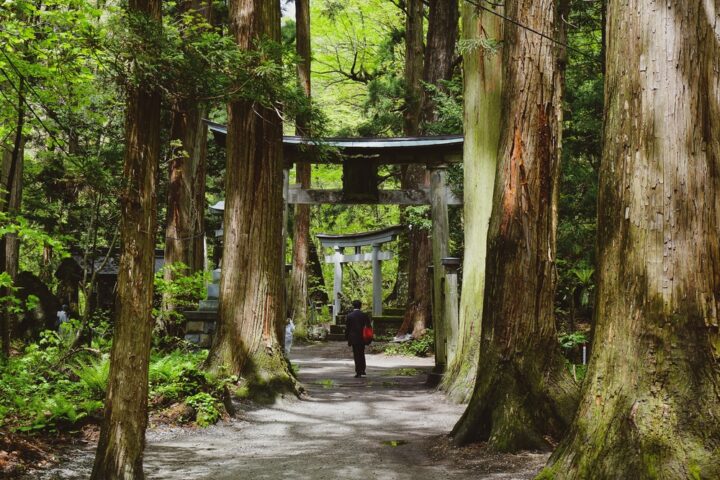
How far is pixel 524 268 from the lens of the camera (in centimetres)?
696

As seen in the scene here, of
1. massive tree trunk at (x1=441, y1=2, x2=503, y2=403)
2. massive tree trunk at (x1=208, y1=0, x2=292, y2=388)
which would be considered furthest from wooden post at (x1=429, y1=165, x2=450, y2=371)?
massive tree trunk at (x1=208, y1=0, x2=292, y2=388)

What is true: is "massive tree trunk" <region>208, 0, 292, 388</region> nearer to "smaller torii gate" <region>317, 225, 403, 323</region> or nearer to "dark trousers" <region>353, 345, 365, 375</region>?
"dark trousers" <region>353, 345, 365, 375</region>

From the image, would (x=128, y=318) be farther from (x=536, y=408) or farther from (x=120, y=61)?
(x=536, y=408)

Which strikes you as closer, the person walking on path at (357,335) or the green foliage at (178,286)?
the green foliage at (178,286)

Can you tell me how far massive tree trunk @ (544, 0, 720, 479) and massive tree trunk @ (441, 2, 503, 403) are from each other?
600 centimetres

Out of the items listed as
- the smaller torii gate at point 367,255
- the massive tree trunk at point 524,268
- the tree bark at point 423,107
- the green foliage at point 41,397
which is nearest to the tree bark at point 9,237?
the green foliage at point 41,397

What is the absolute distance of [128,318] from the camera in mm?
4527

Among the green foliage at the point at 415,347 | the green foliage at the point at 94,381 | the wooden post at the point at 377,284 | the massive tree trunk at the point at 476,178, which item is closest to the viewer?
the green foliage at the point at 94,381

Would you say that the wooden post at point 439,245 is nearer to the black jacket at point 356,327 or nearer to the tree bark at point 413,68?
the black jacket at point 356,327

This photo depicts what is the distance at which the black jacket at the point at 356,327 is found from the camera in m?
14.2

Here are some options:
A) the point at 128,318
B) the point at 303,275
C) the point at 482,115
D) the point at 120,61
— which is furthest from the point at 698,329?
the point at 303,275

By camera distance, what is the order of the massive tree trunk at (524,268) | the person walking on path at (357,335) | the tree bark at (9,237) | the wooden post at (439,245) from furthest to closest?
the person walking on path at (357,335) → the wooden post at (439,245) → the tree bark at (9,237) → the massive tree trunk at (524,268)

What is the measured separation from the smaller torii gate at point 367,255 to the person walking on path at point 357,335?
1202 centimetres

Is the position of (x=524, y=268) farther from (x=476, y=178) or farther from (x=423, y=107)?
(x=423, y=107)
